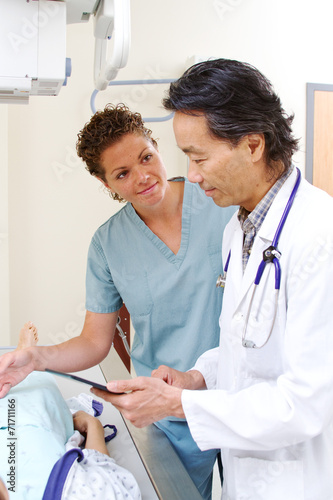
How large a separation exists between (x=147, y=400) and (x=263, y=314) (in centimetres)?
29

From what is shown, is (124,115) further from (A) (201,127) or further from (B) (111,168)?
(A) (201,127)

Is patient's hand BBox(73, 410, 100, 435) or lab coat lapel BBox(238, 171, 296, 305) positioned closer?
lab coat lapel BBox(238, 171, 296, 305)

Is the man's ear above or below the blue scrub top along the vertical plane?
above

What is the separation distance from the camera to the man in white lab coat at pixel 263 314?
2.67ft

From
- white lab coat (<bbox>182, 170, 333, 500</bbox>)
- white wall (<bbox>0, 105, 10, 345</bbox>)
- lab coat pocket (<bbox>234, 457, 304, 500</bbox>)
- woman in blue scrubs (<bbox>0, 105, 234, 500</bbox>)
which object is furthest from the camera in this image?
white wall (<bbox>0, 105, 10, 345</bbox>)

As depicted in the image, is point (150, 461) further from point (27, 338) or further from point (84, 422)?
point (27, 338)

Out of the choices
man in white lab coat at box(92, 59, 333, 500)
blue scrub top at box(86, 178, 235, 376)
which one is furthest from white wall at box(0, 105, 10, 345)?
man in white lab coat at box(92, 59, 333, 500)

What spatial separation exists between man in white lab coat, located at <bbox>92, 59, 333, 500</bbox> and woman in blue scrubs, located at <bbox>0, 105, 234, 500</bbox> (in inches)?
12.2

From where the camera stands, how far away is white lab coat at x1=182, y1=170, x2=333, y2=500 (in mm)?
806

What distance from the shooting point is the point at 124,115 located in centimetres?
136

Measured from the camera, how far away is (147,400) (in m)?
0.96

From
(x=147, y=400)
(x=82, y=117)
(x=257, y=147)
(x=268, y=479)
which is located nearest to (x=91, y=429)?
(x=147, y=400)

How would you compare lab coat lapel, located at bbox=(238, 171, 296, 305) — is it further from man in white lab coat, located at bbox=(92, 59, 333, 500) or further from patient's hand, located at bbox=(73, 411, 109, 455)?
patient's hand, located at bbox=(73, 411, 109, 455)

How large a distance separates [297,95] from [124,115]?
1988 millimetres
